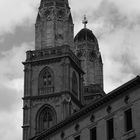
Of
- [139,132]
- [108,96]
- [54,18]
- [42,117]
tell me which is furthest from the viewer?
[54,18]

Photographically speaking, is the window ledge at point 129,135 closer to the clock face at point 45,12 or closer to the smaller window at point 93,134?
the smaller window at point 93,134

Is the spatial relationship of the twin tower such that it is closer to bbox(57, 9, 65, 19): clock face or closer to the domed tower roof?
bbox(57, 9, 65, 19): clock face

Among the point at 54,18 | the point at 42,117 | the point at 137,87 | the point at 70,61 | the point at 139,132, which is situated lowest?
the point at 139,132

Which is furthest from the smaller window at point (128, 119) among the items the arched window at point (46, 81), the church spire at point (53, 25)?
the church spire at point (53, 25)

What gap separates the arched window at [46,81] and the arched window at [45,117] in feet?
10.1

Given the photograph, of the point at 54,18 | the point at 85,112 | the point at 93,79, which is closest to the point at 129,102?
the point at 85,112

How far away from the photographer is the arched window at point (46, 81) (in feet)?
391

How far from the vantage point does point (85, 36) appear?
146 m

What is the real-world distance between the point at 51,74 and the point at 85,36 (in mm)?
28190

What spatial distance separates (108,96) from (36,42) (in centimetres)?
4987

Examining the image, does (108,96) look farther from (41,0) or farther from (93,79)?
(93,79)

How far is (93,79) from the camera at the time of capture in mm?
141500

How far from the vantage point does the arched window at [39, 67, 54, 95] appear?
391 ft

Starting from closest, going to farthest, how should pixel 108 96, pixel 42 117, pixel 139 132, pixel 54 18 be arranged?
pixel 139 132
pixel 108 96
pixel 42 117
pixel 54 18
